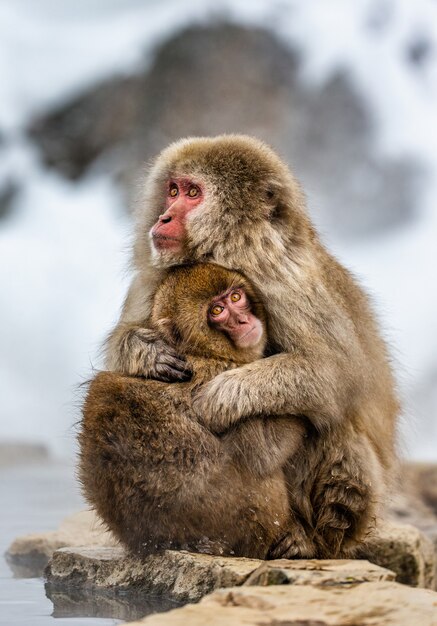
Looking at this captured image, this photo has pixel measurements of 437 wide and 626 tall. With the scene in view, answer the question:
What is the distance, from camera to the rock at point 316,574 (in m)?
3.90

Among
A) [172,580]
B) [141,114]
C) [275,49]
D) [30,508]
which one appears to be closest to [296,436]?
[172,580]

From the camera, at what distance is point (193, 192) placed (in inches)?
204

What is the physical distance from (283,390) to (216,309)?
1.47ft

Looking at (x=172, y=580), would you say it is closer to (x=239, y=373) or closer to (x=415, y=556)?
(x=239, y=373)

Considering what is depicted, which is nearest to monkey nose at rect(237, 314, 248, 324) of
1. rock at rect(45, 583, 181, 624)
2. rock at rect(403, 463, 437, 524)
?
rock at rect(45, 583, 181, 624)

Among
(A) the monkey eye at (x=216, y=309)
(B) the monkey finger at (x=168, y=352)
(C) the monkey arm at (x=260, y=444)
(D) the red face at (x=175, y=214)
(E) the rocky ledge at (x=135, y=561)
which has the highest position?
(D) the red face at (x=175, y=214)

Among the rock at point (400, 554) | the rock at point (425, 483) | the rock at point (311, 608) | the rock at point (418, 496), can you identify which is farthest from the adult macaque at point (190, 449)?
the rock at point (425, 483)

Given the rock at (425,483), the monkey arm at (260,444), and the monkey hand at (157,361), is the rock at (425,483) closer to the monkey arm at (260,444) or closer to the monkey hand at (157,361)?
the monkey arm at (260,444)

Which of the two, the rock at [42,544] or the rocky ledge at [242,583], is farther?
the rock at [42,544]

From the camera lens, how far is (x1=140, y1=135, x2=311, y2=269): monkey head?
4.96m

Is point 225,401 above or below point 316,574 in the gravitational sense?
above

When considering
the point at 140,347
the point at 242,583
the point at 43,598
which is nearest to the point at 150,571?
the point at 43,598

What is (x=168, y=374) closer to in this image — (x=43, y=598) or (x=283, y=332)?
(x=283, y=332)

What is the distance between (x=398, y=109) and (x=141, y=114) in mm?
4551
